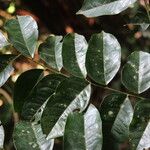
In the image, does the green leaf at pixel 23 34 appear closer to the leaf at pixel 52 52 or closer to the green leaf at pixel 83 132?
the leaf at pixel 52 52

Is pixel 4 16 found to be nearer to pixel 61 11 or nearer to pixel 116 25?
pixel 61 11

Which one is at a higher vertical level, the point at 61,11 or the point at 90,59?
the point at 90,59


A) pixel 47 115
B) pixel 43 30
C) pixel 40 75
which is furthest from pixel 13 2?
pixel 47 115

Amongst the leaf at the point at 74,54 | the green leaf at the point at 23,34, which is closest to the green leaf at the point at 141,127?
the leaf at the point at 74,54

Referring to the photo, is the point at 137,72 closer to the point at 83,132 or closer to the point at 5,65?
the point at 83,132

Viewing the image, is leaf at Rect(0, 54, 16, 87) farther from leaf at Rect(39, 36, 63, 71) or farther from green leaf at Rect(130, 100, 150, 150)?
green leaf at Rect(130, 100, 150, 150)

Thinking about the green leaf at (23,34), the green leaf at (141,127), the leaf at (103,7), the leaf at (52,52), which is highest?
the leaf at (103,7)

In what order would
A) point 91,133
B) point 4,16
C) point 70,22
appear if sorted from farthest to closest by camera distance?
point 70,22
point 4,16
point 91,133
